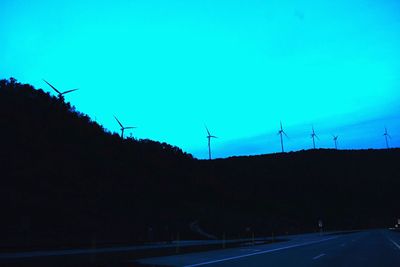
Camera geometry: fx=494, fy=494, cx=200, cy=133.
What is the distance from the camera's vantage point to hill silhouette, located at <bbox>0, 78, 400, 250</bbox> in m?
42.2

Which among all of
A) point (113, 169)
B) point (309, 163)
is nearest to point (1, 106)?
point (113, 169)

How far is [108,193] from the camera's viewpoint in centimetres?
5941

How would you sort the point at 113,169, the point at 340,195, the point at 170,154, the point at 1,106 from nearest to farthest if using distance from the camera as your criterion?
the point at 1,106, the point at 113,169, the point at 170,154, the point at 340,195

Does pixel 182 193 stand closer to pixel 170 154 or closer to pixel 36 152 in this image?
pixel 170 154

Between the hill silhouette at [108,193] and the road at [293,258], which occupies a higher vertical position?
the hill silhouette at [108,193]

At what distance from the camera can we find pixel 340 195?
141125mm

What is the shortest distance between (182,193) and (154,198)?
13350 millimetres

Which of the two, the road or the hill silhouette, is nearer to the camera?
the road

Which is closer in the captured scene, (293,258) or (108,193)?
(293,258)

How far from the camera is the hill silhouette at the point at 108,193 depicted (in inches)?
1663

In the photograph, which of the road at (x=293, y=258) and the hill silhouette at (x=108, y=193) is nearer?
the road at (x=293, y=258)

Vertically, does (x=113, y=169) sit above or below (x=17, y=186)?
above

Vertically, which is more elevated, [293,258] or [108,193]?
[108,193]

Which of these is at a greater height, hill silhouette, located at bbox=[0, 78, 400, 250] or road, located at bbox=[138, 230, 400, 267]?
hill silhouette, located at bbox=[0, 78, 400, 250]
